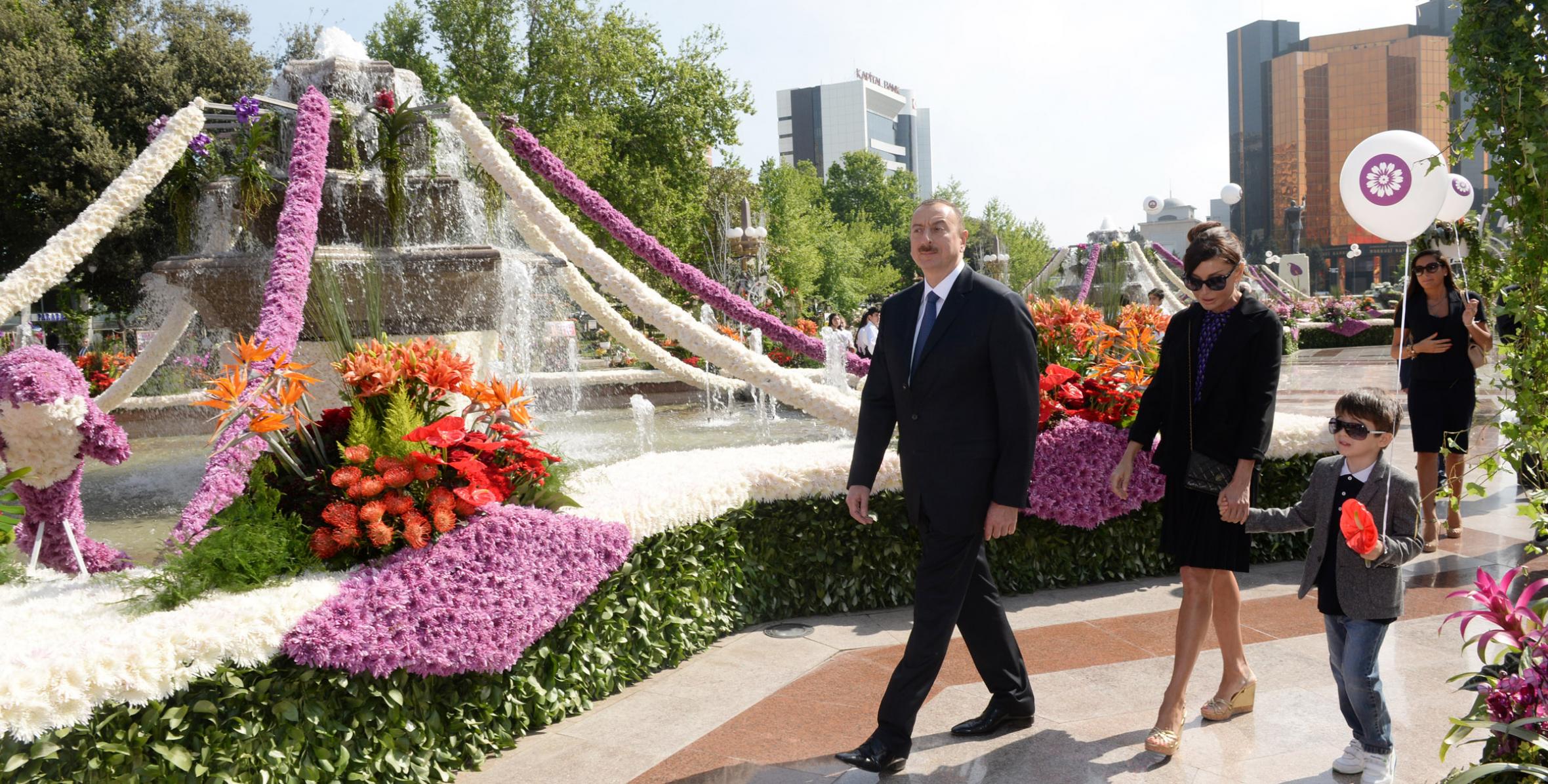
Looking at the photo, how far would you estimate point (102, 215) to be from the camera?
7586 mm

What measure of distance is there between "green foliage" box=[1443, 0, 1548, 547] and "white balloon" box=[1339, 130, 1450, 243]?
10.4ft

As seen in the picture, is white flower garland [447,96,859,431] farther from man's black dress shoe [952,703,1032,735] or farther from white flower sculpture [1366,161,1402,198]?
white flower sculpture [1366,161,1402,198]

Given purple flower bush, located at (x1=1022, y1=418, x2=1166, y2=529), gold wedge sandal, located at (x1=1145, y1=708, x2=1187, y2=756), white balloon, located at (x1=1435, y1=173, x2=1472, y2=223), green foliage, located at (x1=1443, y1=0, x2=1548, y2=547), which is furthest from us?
white balloon, located at (x1=1435, y1=173, x2=1472, y2=223)

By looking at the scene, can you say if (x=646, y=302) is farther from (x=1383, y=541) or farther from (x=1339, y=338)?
(x=1339, y=338)

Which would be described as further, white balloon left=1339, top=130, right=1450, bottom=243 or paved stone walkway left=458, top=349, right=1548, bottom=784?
white balloon left=1339, top=130, right=1450, bottom=243

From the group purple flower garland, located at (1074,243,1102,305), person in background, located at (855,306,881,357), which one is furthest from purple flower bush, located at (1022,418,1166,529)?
purple flower garland, located at (1074,243,1102,305)

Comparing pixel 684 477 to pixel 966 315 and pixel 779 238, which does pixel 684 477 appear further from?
pixel 779 238

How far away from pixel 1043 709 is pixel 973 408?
140 cm

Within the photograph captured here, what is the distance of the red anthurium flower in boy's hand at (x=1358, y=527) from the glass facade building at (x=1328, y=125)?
84.1 metres

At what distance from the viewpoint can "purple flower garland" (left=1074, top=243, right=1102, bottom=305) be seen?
85.5ft

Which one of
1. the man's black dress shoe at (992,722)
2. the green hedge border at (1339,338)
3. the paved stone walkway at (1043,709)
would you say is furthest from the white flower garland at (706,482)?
the green hedge border at (1339,338)

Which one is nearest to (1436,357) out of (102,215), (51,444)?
(51,444)

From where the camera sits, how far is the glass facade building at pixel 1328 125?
273ft

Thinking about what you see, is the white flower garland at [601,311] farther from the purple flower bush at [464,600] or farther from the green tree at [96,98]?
the green tree at [96,98]
